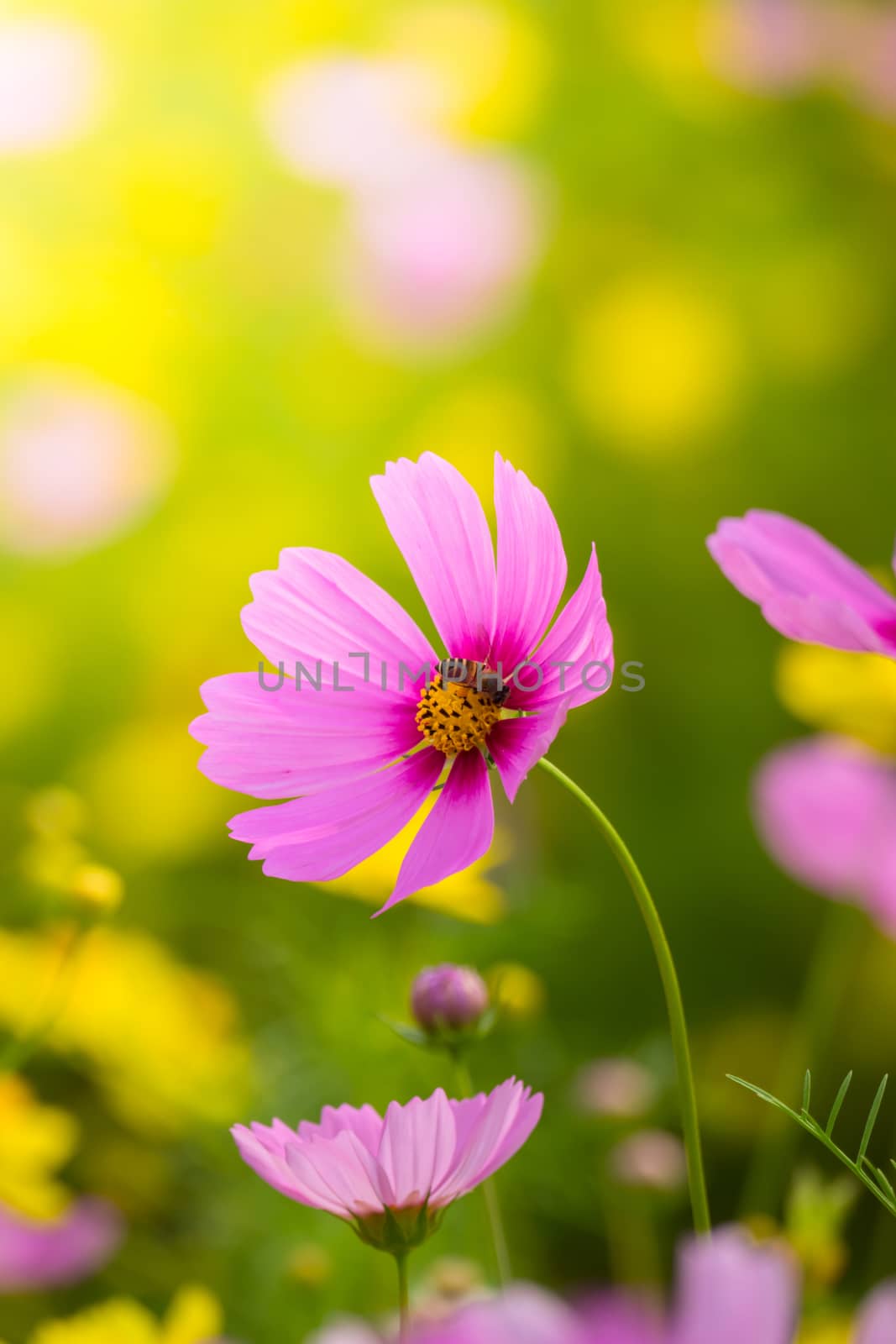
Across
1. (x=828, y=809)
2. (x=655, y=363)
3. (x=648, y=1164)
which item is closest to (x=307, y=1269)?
(x=648, y=1164)

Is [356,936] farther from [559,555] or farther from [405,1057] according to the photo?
[559,555]

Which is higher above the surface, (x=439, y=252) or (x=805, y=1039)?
(x=439, y=252)

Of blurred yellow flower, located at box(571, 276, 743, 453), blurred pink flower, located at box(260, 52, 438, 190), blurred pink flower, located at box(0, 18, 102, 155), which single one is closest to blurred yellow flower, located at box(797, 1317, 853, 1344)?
blurred yellow flower, located at box(571, 276, 743, 453)

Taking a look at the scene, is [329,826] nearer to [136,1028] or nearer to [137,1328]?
[137,1328]

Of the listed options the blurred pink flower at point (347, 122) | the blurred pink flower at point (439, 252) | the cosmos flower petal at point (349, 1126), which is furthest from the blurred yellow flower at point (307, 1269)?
the blurred pink flower at point (347, 122)

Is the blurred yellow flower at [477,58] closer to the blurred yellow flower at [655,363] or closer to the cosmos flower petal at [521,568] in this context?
the blurred yellow flower at [655,363]

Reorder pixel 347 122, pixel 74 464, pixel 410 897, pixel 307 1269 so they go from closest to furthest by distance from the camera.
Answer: pixel 307 1269, pixel 410 897, pixel 74 464, pixel 347 122

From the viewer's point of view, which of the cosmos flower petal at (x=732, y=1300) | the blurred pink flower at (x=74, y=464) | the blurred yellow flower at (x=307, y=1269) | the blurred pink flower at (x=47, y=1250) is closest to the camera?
the cosmos flower petal at (x=732, y=1300)

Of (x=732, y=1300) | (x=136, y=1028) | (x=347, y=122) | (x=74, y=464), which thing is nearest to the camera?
(x=732, y=1300)
